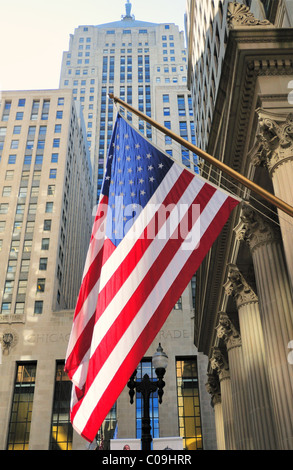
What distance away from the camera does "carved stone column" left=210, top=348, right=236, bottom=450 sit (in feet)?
92.3

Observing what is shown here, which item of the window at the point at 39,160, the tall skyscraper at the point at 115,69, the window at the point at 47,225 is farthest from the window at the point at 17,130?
the tall skyscraper at the point at 115,69

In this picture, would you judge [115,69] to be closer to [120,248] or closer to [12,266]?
[12,266]

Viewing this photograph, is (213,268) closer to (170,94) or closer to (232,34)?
(232,34)

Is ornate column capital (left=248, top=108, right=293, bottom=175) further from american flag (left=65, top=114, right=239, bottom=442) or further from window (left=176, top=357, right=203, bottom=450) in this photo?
window (left=176, top=357, right=203, bottom=450)

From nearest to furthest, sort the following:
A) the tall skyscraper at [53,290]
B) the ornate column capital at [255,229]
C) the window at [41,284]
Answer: the ornate column capital at [255,229]
the tall skyscraper at [53,290]
the window at [41,284]

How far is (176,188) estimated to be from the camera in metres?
11.1

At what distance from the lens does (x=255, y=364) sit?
745 inches

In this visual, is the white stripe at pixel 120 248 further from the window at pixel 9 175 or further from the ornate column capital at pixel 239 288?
the window at pixel 9 175

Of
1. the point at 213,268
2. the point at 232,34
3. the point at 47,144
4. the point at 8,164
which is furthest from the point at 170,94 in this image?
the point at 232,34

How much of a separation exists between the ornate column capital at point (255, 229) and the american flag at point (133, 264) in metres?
6.44

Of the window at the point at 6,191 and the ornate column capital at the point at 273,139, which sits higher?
the window at the point at 6,191

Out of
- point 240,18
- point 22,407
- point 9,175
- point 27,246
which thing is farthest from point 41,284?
point 240,18

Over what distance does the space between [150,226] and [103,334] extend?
2.79 meters

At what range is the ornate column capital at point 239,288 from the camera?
20.9 m
